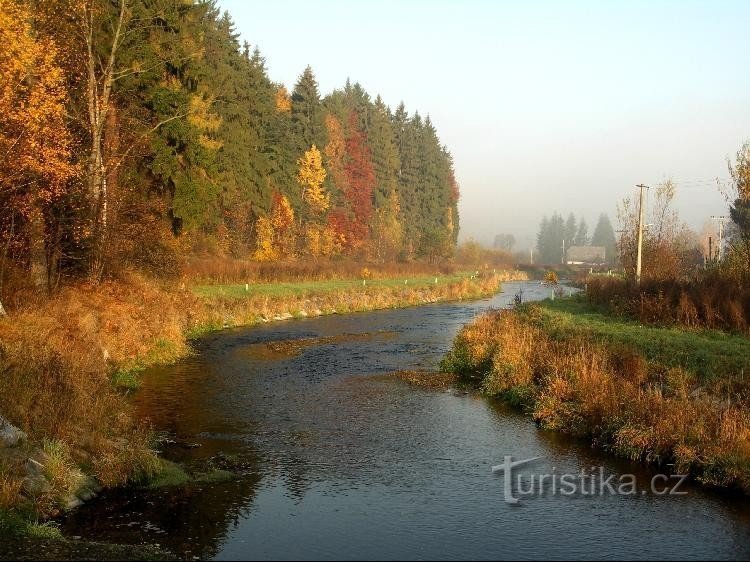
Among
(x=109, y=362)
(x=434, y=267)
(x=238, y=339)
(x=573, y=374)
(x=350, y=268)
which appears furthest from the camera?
(x=434, y=267)

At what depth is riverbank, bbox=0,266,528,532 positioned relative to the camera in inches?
431

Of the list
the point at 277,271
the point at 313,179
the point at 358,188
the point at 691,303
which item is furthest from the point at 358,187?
the point at 691,303

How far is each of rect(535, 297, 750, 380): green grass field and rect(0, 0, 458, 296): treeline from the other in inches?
712

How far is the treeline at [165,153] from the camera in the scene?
19.1 m

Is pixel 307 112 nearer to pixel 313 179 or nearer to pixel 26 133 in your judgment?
pixel 313 179

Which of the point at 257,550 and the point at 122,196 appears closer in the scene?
the point at 257,550

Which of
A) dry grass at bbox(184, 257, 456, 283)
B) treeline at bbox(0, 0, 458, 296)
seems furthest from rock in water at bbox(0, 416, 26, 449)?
dry grass at bbox(184, 257, 456, 283)

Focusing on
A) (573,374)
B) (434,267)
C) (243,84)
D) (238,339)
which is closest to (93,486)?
(573,374)

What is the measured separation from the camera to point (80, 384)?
47.8 ft

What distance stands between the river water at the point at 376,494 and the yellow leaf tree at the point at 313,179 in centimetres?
5117

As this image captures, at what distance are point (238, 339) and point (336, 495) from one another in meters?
20.2

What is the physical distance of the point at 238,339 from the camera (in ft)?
103

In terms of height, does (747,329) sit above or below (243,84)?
below

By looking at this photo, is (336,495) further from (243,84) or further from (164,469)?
(243,84)
